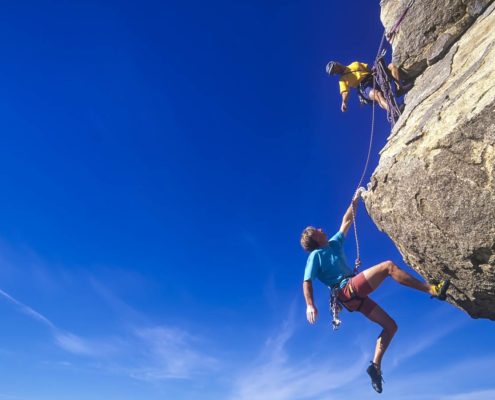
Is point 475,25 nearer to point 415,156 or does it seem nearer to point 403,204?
point 415,156

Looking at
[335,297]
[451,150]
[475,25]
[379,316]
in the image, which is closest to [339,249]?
[335,297]

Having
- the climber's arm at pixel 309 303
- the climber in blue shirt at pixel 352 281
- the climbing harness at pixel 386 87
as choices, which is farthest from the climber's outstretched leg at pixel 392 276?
the climbing harness at pixel 386 87

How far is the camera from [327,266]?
8883mm

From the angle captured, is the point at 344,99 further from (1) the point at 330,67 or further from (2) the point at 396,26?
(2) the point at 396,26

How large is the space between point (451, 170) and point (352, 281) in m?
2.84

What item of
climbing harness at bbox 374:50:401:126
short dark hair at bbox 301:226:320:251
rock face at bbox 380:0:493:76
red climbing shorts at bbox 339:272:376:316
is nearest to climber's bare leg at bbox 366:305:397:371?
red climbing shorts at bbox 339:272:376:316

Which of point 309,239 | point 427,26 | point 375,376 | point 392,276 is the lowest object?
point 375,376

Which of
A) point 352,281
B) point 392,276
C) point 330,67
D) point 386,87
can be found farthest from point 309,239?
point 330,67

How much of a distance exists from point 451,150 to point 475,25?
13.0ft

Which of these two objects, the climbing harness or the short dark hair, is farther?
the climbing harness

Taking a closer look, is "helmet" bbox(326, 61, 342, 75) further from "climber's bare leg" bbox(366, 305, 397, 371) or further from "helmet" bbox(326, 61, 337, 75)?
"climber's bare leg" bbox(366, 305, 397, 371)

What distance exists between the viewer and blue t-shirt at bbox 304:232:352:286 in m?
8.82

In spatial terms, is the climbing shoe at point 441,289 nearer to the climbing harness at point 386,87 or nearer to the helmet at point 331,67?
the climbing harness at point 386,87

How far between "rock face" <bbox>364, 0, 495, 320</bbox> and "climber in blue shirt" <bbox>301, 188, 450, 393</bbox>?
28.8 inches
